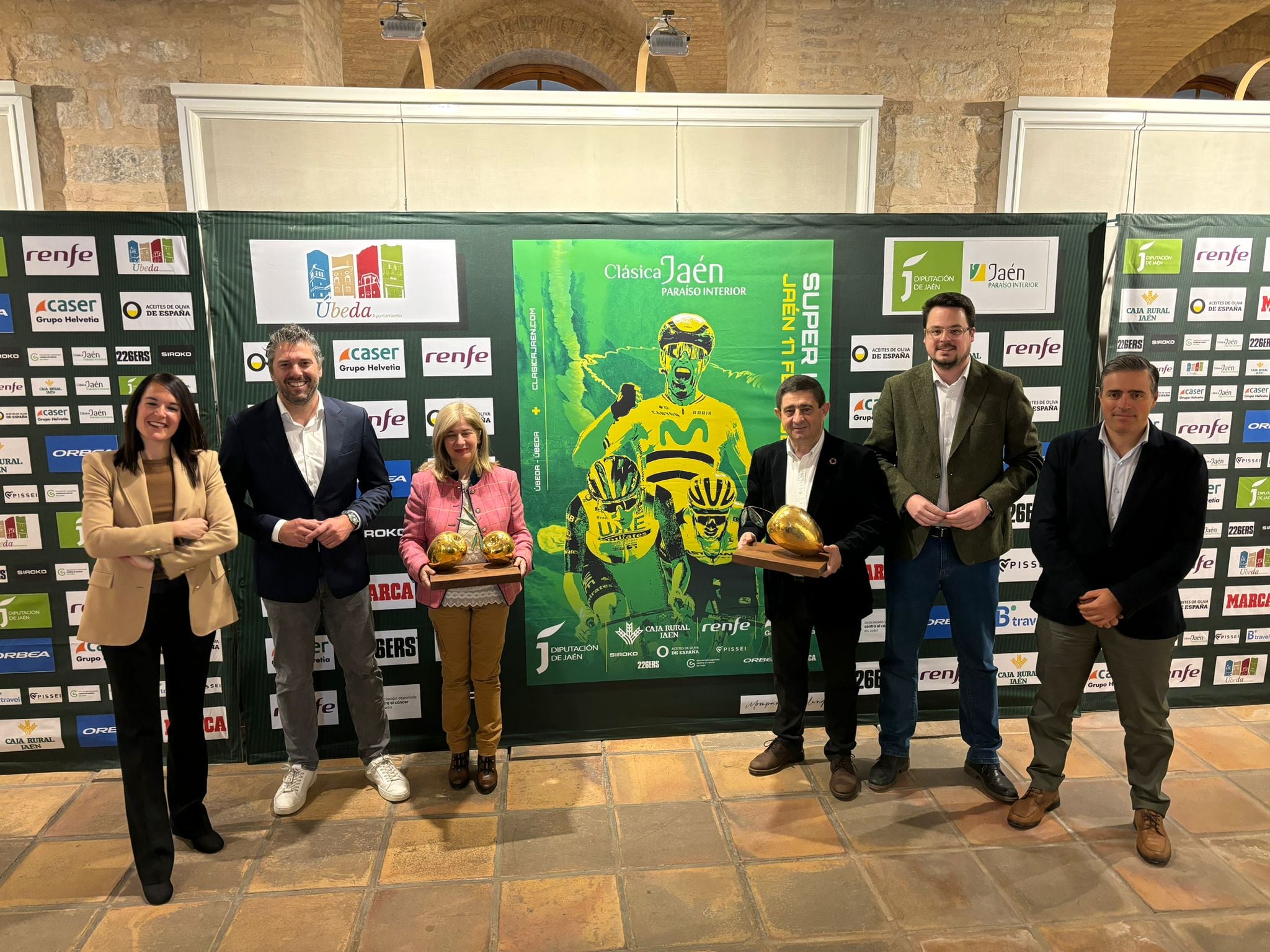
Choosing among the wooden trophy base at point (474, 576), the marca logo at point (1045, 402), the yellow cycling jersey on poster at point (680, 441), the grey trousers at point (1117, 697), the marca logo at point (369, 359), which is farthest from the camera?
the marca logo at point (1045, 402)

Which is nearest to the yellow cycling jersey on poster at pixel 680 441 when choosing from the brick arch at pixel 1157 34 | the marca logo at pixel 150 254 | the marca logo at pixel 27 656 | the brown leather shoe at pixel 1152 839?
the marca logo at pixel 150 254

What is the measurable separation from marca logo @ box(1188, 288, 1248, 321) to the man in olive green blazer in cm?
160

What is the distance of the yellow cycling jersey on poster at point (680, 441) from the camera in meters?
4.18

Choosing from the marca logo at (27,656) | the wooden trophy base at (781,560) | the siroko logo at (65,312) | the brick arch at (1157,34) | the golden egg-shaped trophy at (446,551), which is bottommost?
the marca logo at (27,656)

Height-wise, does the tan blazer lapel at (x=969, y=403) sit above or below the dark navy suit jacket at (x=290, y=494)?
above

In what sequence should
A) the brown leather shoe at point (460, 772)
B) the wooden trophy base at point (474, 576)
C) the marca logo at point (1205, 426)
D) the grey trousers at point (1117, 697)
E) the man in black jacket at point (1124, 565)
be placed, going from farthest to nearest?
the marca logo at point (1205, 426) < the brown leather shoe at point (460, 772) < the wooden trophy base at point (474, 576) < the grey trousers at point (1117, 697) < the man in black jacket at point (1124, 565)

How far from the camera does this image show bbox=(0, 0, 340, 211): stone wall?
5301 mm

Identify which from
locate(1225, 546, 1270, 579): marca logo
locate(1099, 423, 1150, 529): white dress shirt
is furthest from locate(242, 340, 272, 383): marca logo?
locate(1225, 546, 1270, 579): marca logo

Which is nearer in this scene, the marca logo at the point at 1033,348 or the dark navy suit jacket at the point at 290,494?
the dark navy suit jacket at the point at 290,494

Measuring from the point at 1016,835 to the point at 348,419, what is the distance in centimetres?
344

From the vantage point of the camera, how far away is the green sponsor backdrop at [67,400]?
12.3 feet

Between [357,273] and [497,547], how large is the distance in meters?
1.57

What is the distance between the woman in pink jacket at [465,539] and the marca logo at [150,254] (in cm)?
156

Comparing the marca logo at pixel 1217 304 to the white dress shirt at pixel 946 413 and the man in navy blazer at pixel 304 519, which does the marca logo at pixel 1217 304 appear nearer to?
the white dress shirt at pixel 946 413
